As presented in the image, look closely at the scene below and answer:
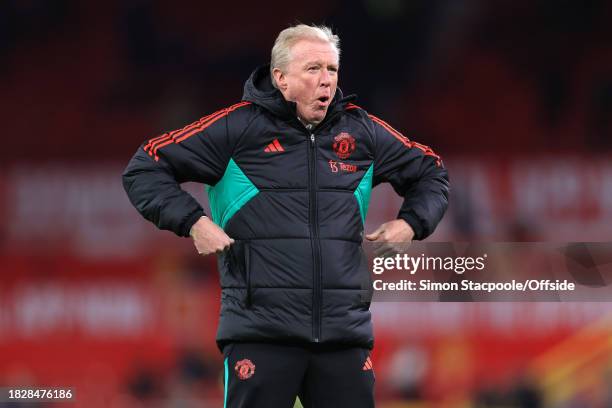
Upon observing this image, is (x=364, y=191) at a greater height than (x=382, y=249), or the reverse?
(x=364, y=191)

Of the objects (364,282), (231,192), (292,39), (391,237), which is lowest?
(364,282)

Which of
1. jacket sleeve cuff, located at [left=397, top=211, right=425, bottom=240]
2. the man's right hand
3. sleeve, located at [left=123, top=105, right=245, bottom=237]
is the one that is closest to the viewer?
the man's right hand

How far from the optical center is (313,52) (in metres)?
2.43

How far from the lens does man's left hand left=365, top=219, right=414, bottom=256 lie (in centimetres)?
243

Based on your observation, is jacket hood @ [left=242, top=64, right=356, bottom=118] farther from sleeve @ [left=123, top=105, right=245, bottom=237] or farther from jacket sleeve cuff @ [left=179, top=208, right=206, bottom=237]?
jacket sleeve cuff @ [left=179, top=208, right=206, bottom=237]

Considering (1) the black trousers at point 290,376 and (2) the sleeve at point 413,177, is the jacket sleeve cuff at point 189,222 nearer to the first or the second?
(1) the black trousers at point 290,376

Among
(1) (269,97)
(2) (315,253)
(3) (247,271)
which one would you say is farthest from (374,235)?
(1) (269,97)

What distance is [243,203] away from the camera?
2393 millimetres

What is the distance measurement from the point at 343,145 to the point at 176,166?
39cm

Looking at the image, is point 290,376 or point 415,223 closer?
point 290,376

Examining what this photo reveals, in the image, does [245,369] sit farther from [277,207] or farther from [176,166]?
[176,166]

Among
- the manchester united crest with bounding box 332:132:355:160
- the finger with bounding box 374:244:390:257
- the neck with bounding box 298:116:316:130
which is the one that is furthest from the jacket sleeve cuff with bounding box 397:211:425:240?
the neck with bounding box 298:116:316:130

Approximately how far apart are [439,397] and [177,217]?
2.74 metres

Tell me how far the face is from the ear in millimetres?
23
